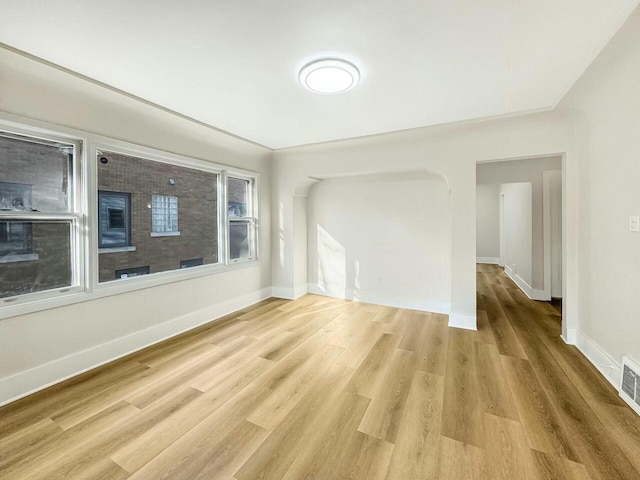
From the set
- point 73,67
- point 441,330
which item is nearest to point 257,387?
point 441,330

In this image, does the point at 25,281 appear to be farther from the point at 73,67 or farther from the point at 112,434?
the point at 73,67

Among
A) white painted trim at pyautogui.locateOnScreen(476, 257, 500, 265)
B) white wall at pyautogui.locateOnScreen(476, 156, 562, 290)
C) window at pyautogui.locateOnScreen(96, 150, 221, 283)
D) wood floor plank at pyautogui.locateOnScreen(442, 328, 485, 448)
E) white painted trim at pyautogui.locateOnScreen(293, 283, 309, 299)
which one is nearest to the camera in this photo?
wood floor plank at pyautogui.locateOnScreen(442, 328, 485, 448)

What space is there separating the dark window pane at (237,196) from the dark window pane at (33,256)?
77.9 inches

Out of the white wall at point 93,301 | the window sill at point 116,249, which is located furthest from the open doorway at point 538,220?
the window sill at point 116,249

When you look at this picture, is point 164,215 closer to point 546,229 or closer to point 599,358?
point 599,358

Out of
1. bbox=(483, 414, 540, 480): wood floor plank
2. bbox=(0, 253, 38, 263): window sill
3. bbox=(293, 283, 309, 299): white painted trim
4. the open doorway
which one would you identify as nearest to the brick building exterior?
bbox=(0, 253, 38, 263): window sill

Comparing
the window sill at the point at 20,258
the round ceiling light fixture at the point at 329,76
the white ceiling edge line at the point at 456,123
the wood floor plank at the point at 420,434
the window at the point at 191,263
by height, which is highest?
the white ceiling edge line at the point at 456,123

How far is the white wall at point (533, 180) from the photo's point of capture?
454cm

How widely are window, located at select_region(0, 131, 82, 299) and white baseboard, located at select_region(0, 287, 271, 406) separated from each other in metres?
0.61

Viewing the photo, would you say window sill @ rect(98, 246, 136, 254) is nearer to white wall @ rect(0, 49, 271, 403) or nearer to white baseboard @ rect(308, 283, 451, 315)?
white wall @ rect(0, 49, 271, 403)

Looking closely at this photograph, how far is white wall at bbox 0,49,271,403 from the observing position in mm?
2021

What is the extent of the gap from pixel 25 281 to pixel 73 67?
172 centimetres

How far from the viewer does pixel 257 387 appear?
2.18 m

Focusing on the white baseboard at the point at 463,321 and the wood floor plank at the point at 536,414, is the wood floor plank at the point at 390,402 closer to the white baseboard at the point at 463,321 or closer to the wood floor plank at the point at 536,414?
the wood floor plank at the point at 536,414
